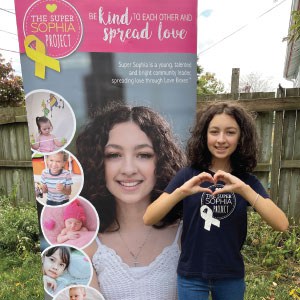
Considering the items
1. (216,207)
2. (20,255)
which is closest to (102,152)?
(216,207)

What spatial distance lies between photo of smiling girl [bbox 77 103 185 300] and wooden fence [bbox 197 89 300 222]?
171 cm

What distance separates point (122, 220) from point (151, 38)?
108 cm

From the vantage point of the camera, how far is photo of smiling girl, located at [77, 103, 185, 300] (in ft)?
5.46

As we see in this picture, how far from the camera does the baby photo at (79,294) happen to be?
5.94 ft

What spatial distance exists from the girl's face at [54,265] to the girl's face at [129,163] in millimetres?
524

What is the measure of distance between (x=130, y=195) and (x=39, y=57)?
0.93 meters

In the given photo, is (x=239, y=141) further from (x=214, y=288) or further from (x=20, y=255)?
(x=20, y=255)

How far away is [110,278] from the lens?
179cm

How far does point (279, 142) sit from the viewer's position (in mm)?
3299

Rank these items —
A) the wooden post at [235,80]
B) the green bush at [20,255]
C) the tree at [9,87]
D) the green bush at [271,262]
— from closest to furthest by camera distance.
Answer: the green bush at [271,262]
the green bush at [20,255]
the wooden post at [235,80]
the tree at [9,87]

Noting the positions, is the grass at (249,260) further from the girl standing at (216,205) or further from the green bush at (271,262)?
the girl standing at (216,205)

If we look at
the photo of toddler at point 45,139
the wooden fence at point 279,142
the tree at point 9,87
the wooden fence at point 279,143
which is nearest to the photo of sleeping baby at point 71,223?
the photo of toddler at point 45,139

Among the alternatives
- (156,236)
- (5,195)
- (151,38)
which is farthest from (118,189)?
(5,195)

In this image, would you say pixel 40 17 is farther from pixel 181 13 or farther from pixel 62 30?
pixel 181 13
